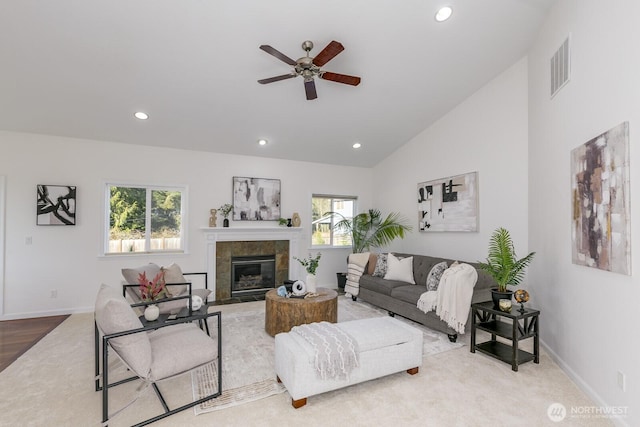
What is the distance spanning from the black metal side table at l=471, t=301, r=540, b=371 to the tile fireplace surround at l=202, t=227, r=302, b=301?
3.60 meters

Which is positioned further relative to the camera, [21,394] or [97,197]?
[97,197]

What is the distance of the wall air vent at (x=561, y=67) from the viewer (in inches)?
117

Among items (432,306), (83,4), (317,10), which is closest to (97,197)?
(83,4)

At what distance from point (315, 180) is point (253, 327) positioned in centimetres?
336

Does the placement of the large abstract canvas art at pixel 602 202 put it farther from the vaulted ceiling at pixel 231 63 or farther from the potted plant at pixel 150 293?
the potted plant at pixel 150 293

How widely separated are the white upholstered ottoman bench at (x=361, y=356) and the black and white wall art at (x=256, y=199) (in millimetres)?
3479

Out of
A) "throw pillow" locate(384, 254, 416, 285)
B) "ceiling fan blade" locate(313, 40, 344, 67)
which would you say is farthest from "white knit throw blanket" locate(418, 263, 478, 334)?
"ceiling fan blade" locate(313, 40, 344, 67)

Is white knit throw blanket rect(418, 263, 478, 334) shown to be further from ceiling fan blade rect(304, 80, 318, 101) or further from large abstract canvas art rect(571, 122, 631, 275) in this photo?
ceiling fan blade rect(304, 80, 318, 101)

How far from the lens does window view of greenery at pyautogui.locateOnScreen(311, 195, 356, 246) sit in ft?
21.8

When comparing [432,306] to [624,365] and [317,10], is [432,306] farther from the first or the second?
[317,10]

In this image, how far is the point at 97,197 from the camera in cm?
489

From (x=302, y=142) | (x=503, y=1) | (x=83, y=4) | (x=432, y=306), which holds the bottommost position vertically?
(x=432, y=306)

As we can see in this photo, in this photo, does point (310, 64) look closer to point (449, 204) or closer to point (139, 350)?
point (139, 350)

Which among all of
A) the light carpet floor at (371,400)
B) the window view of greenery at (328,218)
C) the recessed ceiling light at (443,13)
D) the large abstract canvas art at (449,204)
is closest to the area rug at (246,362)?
the light carpet floor at (371,400)
